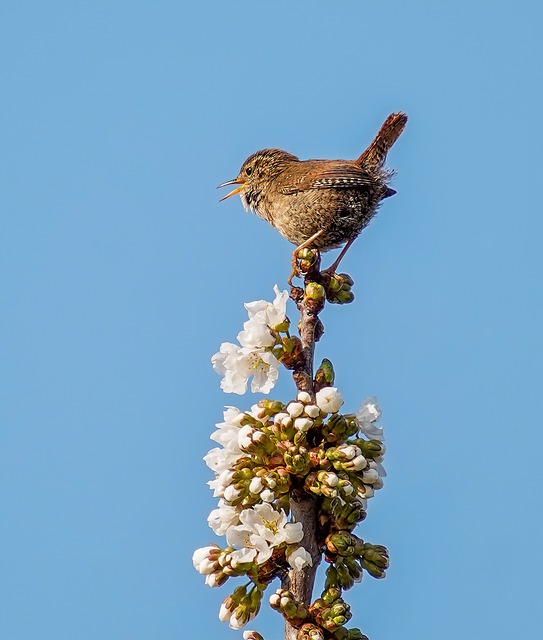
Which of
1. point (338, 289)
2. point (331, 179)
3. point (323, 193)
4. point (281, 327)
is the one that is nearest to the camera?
point (281, 327)

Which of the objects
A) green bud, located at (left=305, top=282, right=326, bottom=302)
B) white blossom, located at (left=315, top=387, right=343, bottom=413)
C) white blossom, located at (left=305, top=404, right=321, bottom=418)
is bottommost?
white blossom, located at (left=305, top=404, right=321, bottom=418)

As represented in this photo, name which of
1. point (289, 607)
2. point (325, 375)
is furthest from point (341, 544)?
point (325, 375)

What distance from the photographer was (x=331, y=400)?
407 cm

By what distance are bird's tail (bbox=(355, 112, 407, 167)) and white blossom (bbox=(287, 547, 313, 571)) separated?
515 centimetres

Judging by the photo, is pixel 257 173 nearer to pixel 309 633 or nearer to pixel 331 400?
pixel 331 400

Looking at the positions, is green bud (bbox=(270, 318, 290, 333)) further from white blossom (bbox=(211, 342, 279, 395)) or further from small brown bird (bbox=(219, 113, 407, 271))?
small brown bird (bbox=(219, 113, 407, 271))

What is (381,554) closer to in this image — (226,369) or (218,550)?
(218,550)

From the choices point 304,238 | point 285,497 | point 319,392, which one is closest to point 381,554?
point 285,497

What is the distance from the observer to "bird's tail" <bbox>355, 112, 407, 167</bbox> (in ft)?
27.7

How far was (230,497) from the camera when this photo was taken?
160 inches

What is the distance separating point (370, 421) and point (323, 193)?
3.97 m

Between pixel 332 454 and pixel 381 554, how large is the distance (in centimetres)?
51

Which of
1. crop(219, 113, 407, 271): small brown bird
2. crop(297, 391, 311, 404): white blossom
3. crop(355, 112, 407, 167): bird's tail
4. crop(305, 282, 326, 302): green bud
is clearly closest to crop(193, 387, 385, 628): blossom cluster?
crop(297, 391, 311, 404): white blossom

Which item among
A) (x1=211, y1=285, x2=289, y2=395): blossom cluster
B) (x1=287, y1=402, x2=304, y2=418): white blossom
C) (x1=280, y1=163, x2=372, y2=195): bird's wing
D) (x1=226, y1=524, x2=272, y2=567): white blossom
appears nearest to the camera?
(x1=226, y1=524, x2=272, y2=567): white blossom
